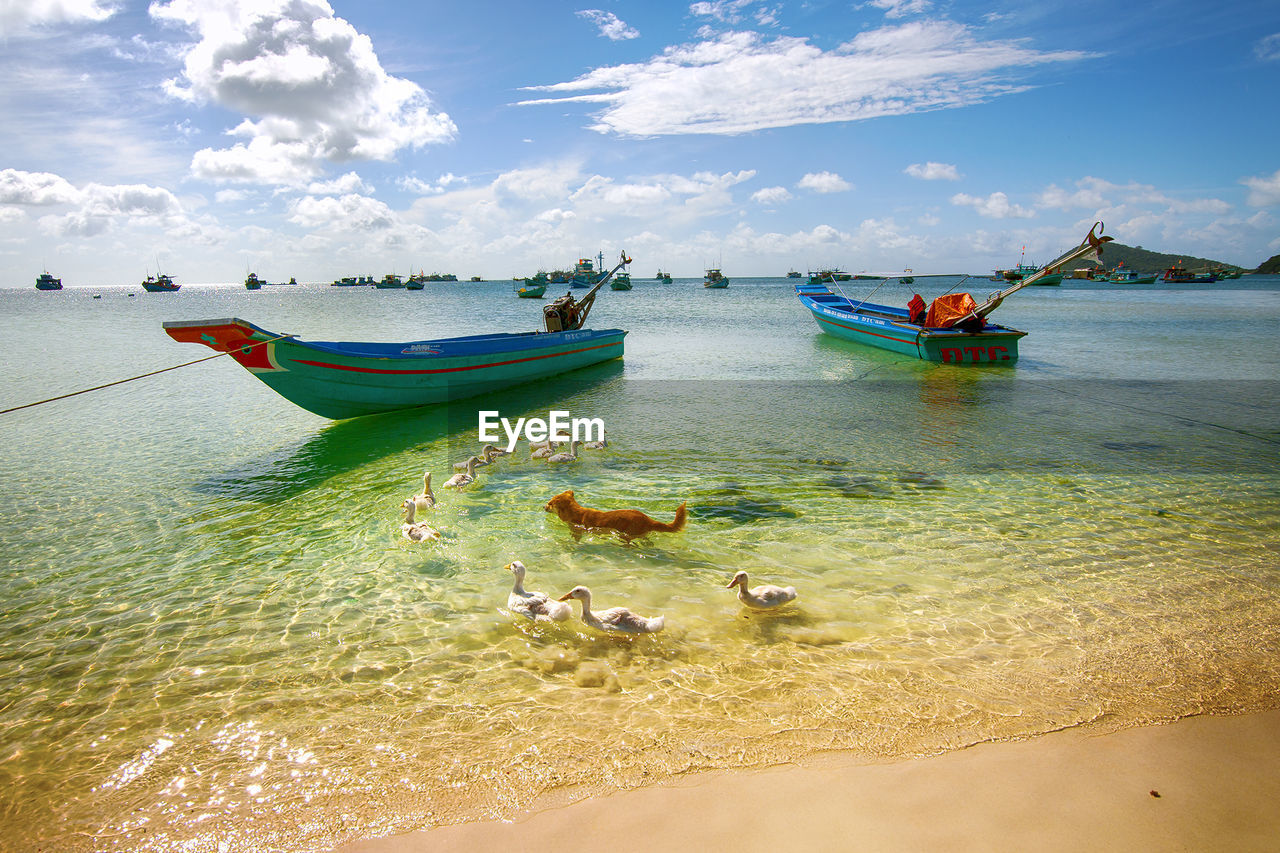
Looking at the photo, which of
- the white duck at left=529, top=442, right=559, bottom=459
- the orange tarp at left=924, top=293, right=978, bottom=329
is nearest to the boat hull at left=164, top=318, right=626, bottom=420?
the white duck at left=529, top=442, right=559, bottom=459

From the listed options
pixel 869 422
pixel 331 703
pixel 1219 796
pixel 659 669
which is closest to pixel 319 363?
pixel 331 703

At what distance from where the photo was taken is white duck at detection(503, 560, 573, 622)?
5.18 meters

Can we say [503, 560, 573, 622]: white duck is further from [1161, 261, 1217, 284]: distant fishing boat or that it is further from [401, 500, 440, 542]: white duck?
[1161, 261, 1217, 284]: distant fishing boat

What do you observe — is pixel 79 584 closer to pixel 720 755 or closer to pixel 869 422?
pixel 720 755

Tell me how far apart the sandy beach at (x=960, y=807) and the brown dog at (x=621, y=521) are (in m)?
3.51

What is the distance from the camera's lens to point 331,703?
4355 millimetres

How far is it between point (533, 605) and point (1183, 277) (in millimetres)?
138265

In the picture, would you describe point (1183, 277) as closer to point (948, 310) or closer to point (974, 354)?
point (948, 310)

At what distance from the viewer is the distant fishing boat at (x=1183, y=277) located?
10244 centimetres

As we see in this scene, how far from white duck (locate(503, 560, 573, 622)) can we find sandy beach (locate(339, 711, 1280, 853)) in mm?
1910

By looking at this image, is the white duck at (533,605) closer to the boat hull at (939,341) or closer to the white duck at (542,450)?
the white duck at (542,450)

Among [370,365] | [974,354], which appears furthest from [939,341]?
[370,365]

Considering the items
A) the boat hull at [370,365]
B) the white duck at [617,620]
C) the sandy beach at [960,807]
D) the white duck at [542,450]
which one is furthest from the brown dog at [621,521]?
the boat hull at [370,365]

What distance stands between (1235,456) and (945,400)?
20.0 ft
